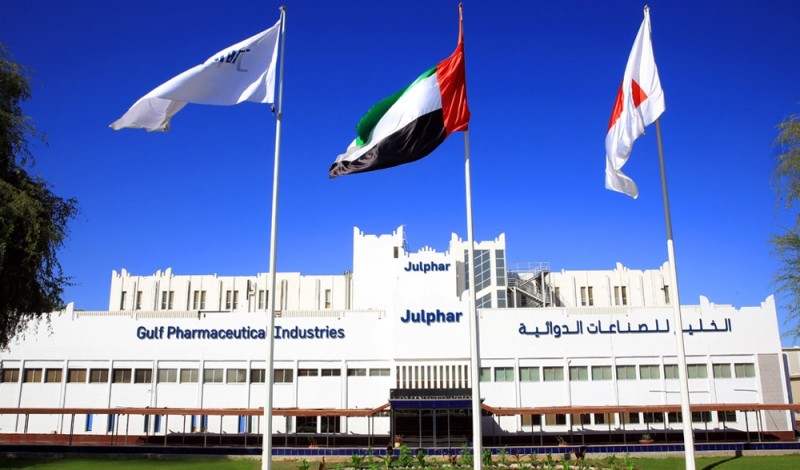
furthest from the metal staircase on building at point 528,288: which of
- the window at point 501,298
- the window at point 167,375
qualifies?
the window at point 167,375

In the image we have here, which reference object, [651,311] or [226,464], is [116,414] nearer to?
[226,464]

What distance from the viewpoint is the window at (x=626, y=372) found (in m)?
47.8

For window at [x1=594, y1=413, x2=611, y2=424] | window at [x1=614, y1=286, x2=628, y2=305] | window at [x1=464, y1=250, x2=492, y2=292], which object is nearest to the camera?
window at [x1=594, y1=413, x2=611, y2=424]

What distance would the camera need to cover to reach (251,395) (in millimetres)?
48500

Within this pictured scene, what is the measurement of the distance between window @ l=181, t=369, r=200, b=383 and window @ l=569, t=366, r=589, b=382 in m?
27.2

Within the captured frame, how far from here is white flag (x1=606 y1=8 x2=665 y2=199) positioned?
18391 mm

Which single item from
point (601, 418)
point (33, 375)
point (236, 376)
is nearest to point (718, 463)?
point (601, 418)

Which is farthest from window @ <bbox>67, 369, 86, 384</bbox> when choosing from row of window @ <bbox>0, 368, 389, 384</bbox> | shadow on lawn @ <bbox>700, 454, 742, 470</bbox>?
shadow on lawn @ <bbox>700, 454, 742, 470</bbox>

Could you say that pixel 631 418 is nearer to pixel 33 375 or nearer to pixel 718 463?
pixel 718 463

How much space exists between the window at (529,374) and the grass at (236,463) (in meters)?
11.9

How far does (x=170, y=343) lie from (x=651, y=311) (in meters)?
35.8

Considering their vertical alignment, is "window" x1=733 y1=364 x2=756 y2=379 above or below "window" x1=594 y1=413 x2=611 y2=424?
above

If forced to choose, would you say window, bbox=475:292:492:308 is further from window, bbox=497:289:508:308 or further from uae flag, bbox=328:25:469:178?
uae flag, bbox=328:25:469:178

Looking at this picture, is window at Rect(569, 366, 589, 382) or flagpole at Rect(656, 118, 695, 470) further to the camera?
window at Rect(569, 366, 589, 382)
